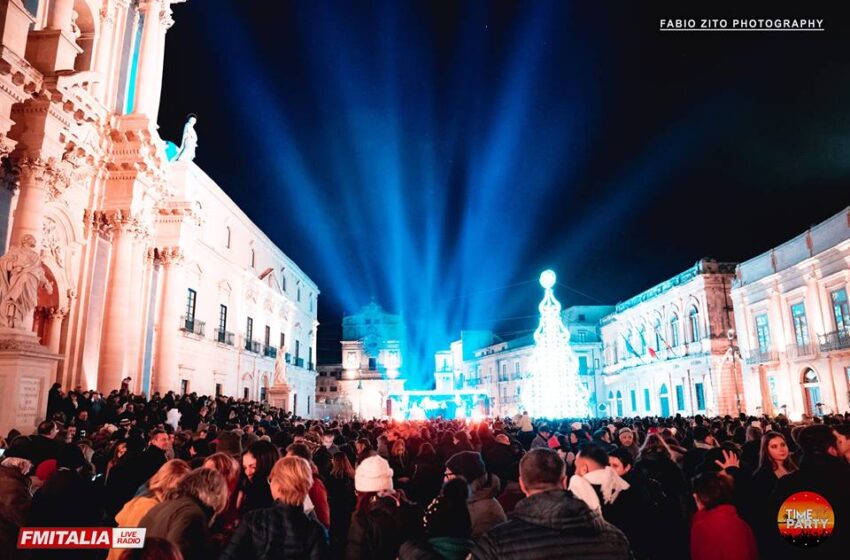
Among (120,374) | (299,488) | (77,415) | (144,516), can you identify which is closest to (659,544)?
(299,488)

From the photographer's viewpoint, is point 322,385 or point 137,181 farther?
point 322,385

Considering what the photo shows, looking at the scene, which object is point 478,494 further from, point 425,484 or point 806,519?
point 806,519

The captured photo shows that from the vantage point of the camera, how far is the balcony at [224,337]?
32.2 metres

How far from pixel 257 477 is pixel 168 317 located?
70.9ft

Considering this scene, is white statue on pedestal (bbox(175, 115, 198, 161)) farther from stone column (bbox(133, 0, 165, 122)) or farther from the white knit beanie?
the white knit beanie

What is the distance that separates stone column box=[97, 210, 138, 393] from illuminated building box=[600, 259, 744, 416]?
33.2 metres

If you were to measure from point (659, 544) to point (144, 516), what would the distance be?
388 cm

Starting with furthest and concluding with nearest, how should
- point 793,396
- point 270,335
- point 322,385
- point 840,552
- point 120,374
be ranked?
point 322,385 → point 270,335 → point 793,396 → point 120,374 → point 840,552

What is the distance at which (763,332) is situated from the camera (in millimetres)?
33625

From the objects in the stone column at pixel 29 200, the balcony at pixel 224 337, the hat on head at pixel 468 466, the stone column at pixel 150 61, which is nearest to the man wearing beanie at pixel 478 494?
the hat on head at pixel 468 466

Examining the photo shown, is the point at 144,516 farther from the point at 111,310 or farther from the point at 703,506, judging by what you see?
the point at 111,310

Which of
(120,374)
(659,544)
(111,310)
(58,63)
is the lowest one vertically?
(659,544)

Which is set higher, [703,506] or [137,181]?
[137,181]

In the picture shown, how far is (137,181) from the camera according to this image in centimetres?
1909
